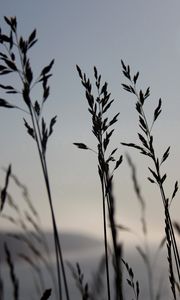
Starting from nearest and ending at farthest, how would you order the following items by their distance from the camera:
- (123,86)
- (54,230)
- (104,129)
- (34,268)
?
(54,230)
(104,129)
(123,86)
(34,268)

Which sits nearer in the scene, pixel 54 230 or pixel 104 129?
pixel 54 230

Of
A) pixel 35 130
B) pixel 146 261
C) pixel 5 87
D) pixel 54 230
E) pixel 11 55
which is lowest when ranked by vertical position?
pixel 146 261

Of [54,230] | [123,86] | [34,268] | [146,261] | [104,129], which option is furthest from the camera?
[146,261]

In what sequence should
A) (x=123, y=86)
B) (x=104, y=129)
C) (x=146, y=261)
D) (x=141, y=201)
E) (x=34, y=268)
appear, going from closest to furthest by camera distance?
(x=104, y=129)
(x=123, y=86)
(x=34, y=268)
(x=146, y=261)
(x=141, y=201)

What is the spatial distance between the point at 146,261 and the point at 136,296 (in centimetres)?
121

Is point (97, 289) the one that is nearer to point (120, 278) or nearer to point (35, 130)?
point (120, 278)

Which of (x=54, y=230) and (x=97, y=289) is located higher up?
(x=54, y=230)

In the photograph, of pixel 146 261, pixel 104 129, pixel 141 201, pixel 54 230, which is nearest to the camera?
pixel 54 230

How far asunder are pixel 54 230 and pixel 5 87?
0.78 meters

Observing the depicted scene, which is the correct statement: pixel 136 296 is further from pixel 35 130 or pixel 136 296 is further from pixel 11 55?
pixel 11 55

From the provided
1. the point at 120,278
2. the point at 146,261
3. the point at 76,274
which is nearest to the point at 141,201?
the point at 146,261

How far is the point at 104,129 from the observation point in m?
2.55

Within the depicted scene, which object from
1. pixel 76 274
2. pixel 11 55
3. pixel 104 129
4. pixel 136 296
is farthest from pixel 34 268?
pixel 11 55

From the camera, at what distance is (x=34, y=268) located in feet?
10.9
